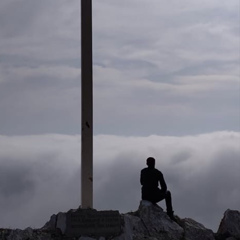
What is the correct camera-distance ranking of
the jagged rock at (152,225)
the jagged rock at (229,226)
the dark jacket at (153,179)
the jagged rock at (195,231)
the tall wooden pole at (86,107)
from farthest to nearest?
1. the jagged rock at (229,226)
2. the jagged rock at (195,231)
3. the dark jacket at (153,179)
4. the jagged rock at (152,225)
5. the tall wooden pole at (86,107)

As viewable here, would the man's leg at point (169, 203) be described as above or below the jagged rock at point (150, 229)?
above

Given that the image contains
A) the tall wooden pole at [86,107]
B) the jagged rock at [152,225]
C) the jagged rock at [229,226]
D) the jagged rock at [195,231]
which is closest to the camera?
the tall wooden pole at [86,107]

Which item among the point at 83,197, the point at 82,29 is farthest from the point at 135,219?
the point at 82,29

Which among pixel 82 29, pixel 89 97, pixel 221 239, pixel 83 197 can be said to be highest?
pixel 82 29

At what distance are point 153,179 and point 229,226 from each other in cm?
294

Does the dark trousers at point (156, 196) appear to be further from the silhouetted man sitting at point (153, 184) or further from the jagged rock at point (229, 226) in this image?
the jagged rock at point (229, 226)

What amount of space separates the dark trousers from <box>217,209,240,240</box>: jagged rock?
6.50 feet

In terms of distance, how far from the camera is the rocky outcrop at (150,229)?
18.5 metres

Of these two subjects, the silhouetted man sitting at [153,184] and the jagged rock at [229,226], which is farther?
the jagged rock at [229,226]

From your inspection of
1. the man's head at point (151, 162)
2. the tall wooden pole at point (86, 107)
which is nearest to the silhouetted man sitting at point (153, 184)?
the man's head at point (151, 162)

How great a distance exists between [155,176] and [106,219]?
2289mm

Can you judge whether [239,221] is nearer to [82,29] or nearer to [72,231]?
[72,231]

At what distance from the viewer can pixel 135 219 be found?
19969 mm

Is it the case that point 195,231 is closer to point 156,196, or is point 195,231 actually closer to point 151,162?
point 156,196
